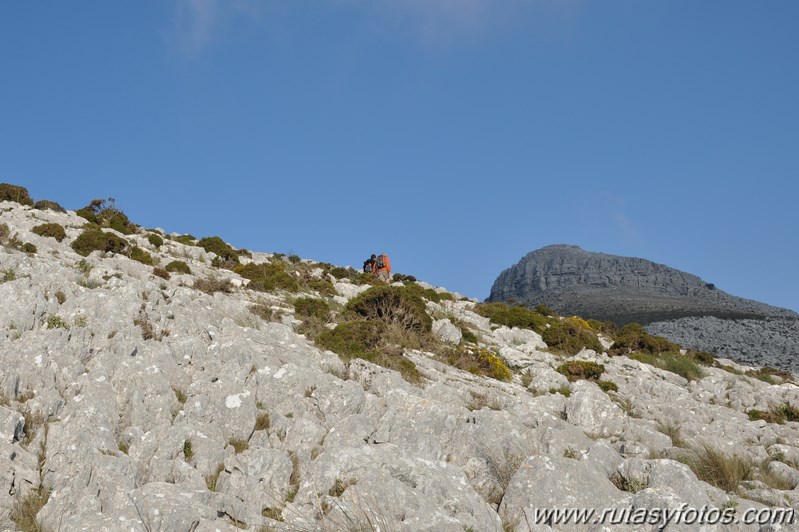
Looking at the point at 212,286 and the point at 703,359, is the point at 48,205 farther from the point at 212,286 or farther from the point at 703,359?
the point at 703,359

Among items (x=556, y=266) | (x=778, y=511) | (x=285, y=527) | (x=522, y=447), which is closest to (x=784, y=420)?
(x=778, y=511)

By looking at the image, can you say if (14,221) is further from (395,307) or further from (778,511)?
(778,511)

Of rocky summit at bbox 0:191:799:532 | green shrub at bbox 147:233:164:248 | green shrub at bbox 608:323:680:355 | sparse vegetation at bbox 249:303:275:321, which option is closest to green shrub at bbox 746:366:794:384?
green shrub at bbox 608:323:680:355

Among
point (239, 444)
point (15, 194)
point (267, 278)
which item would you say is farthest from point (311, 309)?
point (15, 194)

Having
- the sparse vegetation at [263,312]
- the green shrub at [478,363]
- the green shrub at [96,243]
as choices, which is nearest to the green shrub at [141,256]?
the green shrub at [96,243]

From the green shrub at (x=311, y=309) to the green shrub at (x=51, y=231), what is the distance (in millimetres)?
9676

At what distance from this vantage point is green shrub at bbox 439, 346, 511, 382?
56.1 feet

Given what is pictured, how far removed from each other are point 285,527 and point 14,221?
20372 mm

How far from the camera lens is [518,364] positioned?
1928cm

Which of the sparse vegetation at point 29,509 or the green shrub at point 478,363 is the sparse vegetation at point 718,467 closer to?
the green shrub at point 478,363

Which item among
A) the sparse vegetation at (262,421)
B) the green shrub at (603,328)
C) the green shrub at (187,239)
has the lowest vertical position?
the sparse vegetation at (262,421)

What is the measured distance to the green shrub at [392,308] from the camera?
20281 mm

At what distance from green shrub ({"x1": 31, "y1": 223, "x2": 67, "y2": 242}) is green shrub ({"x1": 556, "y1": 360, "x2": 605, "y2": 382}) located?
746 inches

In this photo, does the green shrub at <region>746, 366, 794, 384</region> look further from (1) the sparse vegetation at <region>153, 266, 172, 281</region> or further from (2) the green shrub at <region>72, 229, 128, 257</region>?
(2) the green shrub at <region>72, 229, 128, 257</region>
